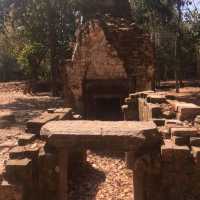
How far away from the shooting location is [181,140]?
648 cm

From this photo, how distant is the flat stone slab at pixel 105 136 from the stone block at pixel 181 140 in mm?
254

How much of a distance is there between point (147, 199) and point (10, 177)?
7.04ft

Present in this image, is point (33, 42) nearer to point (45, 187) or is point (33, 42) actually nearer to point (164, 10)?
point (164, 10)

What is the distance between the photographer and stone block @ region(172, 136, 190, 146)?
21.1 ft

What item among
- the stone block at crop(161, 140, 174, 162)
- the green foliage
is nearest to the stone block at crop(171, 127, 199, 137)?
the stone block at crop(161, 140, 174, 162)

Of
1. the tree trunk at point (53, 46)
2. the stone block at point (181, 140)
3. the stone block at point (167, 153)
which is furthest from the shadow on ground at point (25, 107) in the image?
the stone block at point (167, 153)

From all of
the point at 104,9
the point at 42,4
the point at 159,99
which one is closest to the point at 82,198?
the point at 159,99

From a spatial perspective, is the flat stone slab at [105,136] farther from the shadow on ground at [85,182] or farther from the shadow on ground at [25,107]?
the shadow on ground at [25,107]

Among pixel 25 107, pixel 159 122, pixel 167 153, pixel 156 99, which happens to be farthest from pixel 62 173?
pixel 25 107

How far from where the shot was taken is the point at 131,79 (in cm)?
1366

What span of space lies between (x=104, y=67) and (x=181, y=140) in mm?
7460

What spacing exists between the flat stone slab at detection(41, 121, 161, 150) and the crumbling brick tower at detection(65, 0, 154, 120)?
7.05m

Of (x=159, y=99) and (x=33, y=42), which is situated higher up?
(x=33, y=42)

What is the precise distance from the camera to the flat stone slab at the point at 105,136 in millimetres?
6270
